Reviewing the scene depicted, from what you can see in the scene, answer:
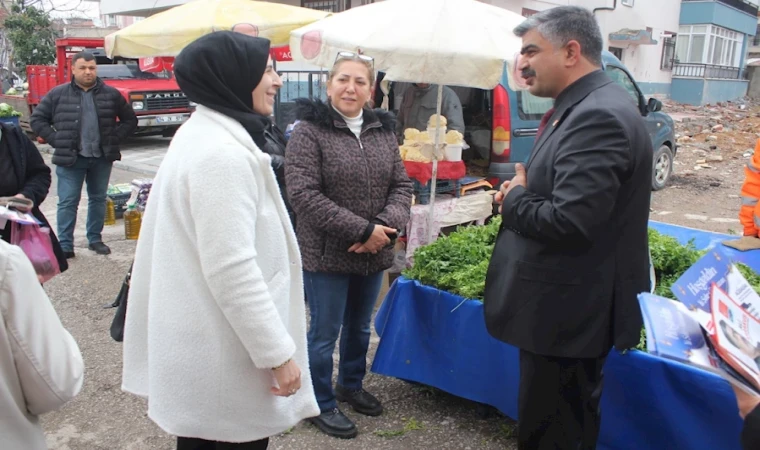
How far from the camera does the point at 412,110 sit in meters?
6.79

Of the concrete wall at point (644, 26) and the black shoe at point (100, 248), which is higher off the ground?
the concrete wall at point (644, 26)

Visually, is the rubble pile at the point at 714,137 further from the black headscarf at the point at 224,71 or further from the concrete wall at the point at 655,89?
the black headscarf at the point at 224,71

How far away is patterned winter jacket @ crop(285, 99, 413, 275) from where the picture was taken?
2891 mm

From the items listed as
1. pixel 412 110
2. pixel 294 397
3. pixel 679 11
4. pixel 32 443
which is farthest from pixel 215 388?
pixel 679 11

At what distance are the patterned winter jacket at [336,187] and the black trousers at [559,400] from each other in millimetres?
1005

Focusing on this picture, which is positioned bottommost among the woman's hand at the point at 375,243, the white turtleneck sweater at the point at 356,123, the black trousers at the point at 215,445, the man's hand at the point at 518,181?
the black trousers at the point at 215,445

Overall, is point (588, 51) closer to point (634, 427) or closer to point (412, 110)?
point (634, 427)

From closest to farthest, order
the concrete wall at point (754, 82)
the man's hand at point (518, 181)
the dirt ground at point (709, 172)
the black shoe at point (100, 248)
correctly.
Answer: the man's hand at point (518, 181) → the black shoe at point (100, 248) → the dirt ground at point (709, 172) → the concrete wall at point (754, 82)

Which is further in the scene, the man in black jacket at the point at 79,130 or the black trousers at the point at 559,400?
the man in black jacket at the point at 79,130

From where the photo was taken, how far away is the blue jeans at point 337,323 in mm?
3016

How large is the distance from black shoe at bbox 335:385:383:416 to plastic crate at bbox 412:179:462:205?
2286mm

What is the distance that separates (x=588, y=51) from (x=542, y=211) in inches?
22.6

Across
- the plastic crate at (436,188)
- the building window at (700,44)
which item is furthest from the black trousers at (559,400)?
the building window at (700,44)

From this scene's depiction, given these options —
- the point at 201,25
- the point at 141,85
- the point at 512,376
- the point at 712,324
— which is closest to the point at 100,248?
the point at 201,25
